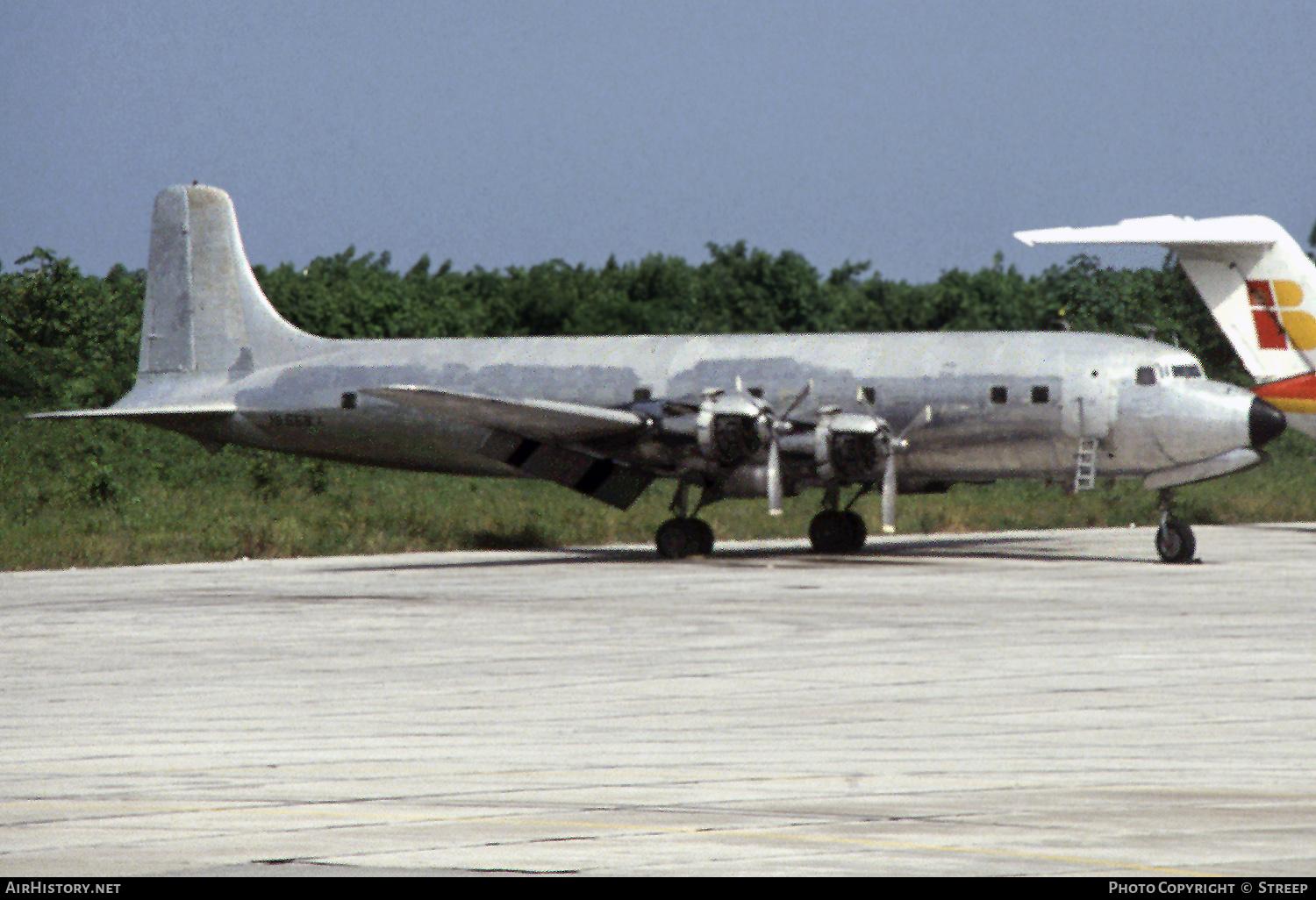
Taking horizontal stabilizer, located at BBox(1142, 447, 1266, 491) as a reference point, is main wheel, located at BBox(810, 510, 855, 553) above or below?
below

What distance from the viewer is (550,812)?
1120cm

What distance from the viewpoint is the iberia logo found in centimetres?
4009

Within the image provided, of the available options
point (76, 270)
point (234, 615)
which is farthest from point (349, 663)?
point (76, 270)

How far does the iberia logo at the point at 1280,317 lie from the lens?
4009cm

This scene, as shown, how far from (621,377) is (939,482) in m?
6.14

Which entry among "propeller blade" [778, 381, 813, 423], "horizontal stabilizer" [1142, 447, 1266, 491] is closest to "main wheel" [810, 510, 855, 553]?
"propeller blade" [778, 381, 813, 423]

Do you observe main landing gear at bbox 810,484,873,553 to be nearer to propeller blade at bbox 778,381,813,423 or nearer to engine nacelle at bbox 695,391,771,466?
propeller blade at bbox 778,381,813,423

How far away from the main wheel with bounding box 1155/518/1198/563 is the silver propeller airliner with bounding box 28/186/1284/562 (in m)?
0.04

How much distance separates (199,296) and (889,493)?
16179mm

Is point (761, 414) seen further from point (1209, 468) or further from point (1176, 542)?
point (1209, 468)

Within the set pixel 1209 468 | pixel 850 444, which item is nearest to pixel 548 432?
pixel 850 444

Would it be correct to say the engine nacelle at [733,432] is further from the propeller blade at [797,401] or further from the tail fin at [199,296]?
the tail fin at [199,296]

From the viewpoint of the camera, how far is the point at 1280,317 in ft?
132

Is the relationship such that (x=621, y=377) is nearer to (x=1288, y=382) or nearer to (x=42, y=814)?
(x=1288, y=382)
